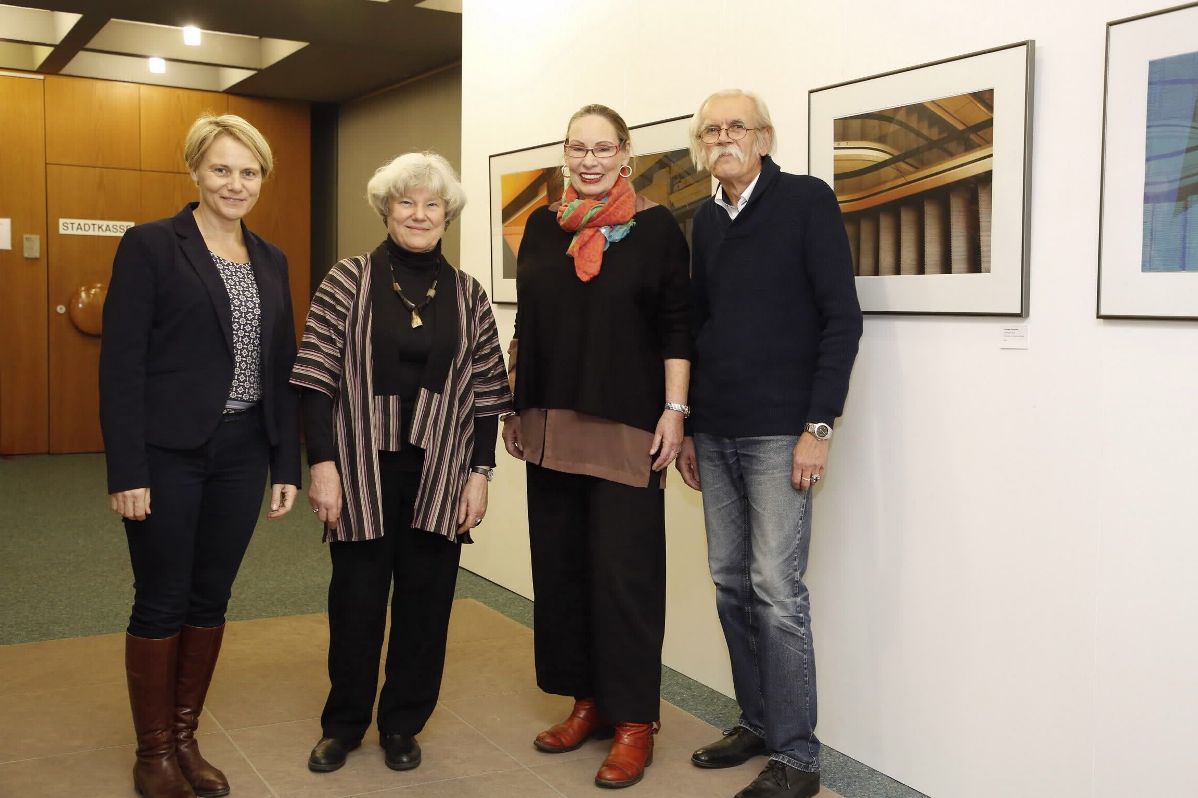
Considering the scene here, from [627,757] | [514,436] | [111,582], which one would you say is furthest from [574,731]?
[111,582]

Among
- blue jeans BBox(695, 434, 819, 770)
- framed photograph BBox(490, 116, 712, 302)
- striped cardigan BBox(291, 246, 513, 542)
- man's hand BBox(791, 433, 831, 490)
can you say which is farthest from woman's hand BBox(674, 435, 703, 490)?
framed photograph BBox(490, 116, 712, 302)

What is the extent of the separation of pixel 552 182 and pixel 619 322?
193 cm

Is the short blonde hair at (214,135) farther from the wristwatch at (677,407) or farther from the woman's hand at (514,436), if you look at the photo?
the wristwatch at (677,407)

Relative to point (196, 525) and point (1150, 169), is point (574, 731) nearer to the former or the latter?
point (196, 525)

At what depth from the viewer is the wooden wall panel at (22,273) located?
9.12m

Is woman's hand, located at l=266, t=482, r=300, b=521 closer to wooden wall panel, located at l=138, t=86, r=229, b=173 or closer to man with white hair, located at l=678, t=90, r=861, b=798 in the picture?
man with white hair, located at l=678, t=90, r=861, b=798

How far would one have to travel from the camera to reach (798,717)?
3.00 metres

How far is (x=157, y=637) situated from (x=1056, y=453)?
2199 millimetres

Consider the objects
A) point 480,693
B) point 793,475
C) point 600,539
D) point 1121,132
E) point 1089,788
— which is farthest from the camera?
point 480,693

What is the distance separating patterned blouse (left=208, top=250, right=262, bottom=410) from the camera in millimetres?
2811

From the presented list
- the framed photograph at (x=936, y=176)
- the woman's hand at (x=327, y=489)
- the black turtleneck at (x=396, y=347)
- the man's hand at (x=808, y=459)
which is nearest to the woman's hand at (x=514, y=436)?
the black turtleneck at (x=396, y=347)

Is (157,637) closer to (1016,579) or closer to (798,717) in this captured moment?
(798,717)

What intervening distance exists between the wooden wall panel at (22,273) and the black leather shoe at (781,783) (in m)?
8.09

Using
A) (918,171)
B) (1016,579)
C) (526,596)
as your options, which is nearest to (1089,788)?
(1016,579)
